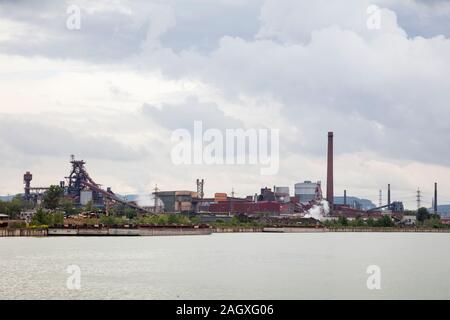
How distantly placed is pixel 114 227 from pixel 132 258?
96.4 m

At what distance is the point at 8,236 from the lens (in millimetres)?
170375

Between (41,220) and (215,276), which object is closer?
(215,276)

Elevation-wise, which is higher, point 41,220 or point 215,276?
point 41,220

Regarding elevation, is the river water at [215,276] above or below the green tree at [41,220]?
below

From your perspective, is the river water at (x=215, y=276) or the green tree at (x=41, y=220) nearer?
the river water at (x=215, y=276)

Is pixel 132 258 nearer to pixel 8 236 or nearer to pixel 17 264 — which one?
pixel 17 264

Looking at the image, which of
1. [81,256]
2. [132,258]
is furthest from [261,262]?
[81,256]

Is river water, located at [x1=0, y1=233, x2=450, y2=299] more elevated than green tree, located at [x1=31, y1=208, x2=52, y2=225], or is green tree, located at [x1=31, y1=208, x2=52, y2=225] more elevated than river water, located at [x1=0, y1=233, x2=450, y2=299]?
green tree, located at [x1=31, y1=208, x2=52, y2=225]

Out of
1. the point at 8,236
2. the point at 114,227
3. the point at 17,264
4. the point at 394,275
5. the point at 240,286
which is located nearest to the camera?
the point at 240,286

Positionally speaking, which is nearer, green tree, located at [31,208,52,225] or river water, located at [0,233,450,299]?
river water, located at [0,233,450,299]

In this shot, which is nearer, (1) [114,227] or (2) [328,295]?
(2) [328,295]

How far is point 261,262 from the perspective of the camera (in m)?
98.2
